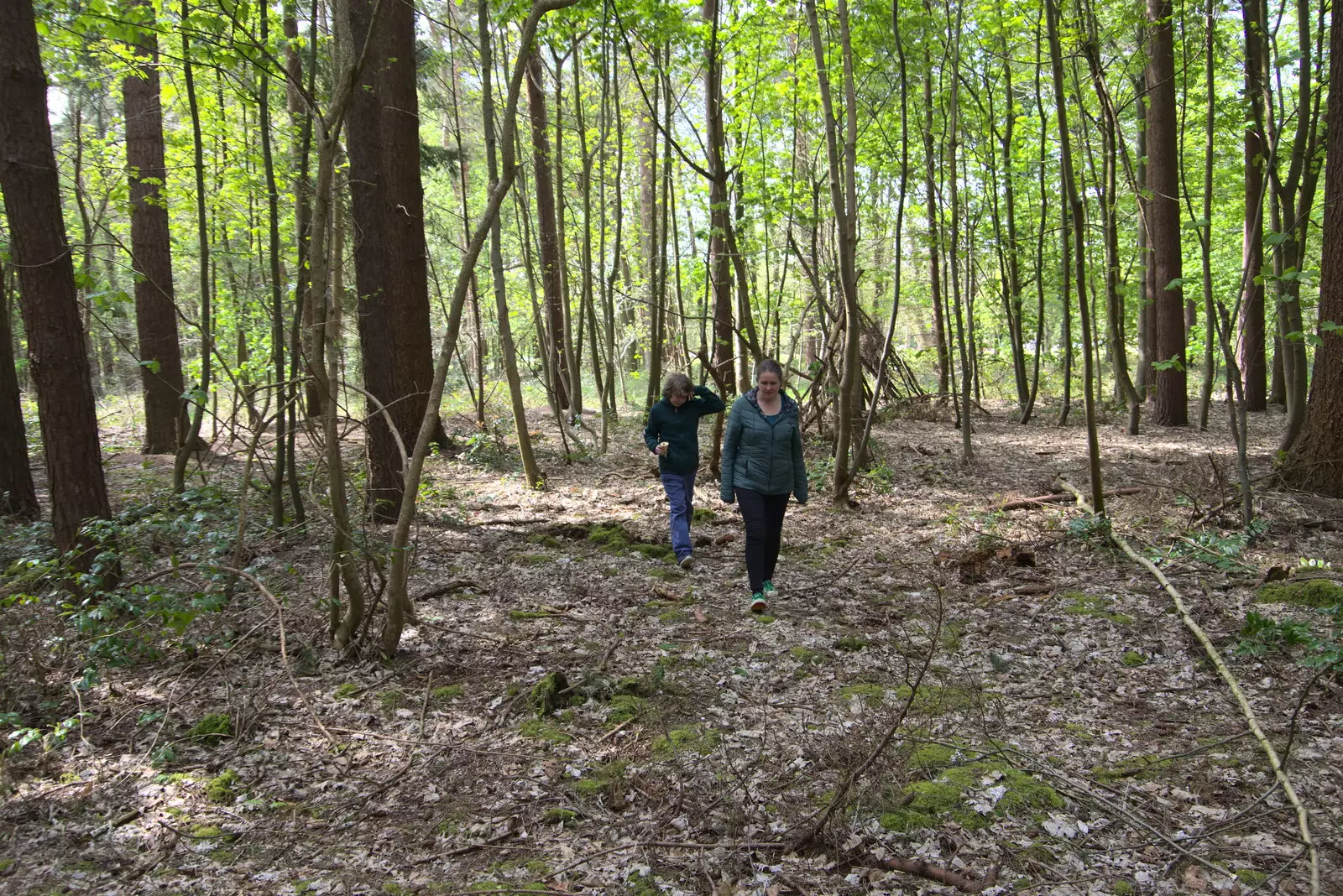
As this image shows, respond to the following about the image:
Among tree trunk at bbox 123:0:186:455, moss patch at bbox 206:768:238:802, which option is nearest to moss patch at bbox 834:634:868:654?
moss patch at bbox 206:768:238:802

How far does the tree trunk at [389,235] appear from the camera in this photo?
8227mm

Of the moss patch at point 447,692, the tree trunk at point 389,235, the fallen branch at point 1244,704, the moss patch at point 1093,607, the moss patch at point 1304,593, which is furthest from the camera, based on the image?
the tree trunk at point 389,235

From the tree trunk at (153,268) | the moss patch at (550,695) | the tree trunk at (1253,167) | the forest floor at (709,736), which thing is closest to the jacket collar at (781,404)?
the forest floor at (709,736)

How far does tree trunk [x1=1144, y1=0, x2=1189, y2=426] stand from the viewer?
13094 millimetres

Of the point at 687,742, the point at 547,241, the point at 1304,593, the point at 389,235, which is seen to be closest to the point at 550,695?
the point at 687,742

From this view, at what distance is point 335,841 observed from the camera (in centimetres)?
335

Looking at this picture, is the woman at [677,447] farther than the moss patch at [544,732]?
Yes

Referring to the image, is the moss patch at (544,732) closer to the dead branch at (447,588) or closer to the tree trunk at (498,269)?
the dead branch at (447,588)

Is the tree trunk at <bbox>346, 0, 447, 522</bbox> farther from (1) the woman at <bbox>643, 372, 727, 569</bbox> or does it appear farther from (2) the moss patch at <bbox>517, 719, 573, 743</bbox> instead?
(2) the moss patch at <bbox>517, 719, 573, 743</bbox>

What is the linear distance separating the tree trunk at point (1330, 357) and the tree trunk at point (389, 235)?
27.8ft

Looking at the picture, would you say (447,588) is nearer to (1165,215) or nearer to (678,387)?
(678,387)

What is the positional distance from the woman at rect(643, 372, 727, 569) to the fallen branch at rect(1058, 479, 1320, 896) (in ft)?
11.9

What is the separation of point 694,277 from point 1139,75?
858cm

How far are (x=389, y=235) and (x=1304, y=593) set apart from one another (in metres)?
8.87
